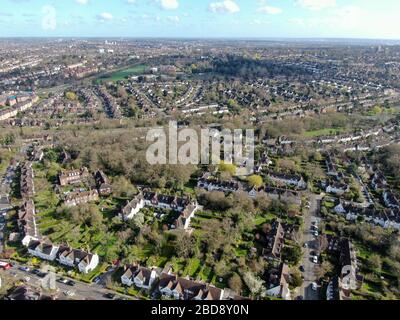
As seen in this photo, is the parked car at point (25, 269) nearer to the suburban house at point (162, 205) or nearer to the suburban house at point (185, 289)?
the suburban house at point (162, 205)

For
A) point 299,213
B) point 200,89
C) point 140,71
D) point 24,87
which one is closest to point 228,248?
point 299,213

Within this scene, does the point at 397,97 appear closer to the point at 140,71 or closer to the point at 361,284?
the point at 361,284

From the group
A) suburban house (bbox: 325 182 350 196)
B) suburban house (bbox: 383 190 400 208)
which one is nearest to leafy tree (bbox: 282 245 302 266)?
suburban house (bbox: 325 182 350 196)

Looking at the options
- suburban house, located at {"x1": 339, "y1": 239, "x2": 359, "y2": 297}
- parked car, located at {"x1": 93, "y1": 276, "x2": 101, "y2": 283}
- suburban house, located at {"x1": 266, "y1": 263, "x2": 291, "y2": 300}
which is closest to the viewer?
suburban house, located at {"x1": 266, "y1": 263, "x2": 291, "y2": 300}

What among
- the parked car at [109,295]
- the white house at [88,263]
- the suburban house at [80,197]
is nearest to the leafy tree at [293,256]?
the parked car at [109,295]

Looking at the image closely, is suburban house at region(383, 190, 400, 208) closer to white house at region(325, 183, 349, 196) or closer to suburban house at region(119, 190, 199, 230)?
white house at region(325, 183, 349, 196)
